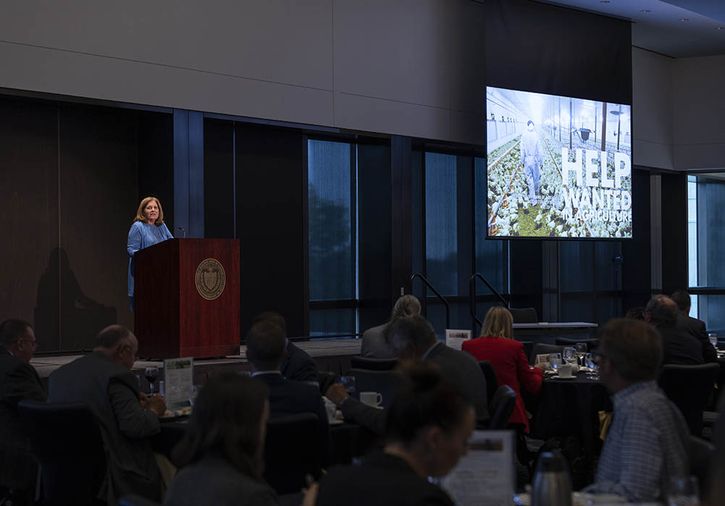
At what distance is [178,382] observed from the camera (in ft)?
18.8

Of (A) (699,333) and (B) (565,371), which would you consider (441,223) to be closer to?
(A) (699,333)

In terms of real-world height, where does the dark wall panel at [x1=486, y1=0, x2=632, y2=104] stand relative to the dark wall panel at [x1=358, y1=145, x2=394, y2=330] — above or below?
above

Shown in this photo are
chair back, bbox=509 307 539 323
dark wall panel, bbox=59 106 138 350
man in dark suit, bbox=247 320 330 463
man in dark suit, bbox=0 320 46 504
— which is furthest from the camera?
chair back, bbox=509 307 539 323

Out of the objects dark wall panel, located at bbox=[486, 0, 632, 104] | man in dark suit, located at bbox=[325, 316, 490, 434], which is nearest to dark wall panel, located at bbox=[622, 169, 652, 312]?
dark wall panel, located at bbox=[486, 0, 632, 104]

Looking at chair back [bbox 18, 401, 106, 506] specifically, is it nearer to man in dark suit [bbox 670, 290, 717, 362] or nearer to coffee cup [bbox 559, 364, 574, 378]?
coffee cup [bbox 559, 364, 574, 378]

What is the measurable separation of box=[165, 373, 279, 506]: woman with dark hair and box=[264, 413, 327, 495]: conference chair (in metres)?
1.59

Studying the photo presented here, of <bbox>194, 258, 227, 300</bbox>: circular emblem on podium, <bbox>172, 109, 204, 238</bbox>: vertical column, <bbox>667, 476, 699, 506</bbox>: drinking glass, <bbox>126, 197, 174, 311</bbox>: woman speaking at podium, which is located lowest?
<bbox>667, 476, 699, 506</bbox>: drinking glass

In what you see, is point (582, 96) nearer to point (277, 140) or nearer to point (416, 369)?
point (277, 140)

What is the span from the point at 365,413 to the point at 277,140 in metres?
7.35

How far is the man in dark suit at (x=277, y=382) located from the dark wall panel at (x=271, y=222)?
7087 mm

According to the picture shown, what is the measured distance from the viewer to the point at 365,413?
5039 mm

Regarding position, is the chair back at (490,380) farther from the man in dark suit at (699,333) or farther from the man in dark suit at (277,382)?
the man in dark suit at (699,333)

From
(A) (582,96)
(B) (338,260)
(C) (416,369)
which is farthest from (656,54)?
(C) (416,369)

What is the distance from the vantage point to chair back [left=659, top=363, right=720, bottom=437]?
6.46 m
